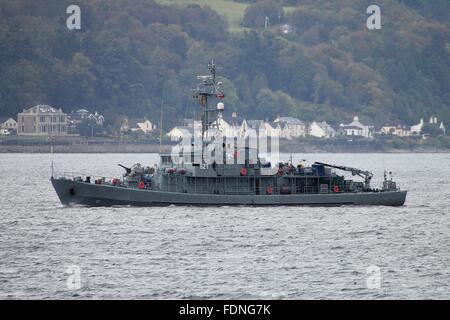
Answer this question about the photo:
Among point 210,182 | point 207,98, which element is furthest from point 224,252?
point 207,98

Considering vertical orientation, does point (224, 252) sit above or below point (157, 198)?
below

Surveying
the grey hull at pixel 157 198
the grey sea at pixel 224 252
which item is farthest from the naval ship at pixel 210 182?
the grey sea at pixel 224 252

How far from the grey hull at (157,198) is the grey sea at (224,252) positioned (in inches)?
24.9

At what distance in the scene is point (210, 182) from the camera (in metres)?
85.4

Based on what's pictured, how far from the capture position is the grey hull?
278ft

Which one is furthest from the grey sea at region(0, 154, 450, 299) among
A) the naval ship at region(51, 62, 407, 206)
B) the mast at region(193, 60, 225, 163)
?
the mast at region(193, 60, 225, 163)

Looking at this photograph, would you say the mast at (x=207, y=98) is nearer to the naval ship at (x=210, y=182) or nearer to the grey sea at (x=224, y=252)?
the naval ship at (x=210, y=182)

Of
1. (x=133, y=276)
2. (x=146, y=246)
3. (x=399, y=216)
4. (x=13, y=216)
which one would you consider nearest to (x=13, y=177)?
(x=13, y=216)

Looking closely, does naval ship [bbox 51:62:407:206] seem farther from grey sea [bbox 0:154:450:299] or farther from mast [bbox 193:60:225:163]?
grey sea [bbox 0:154:450:299]

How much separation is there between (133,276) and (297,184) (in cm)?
3036

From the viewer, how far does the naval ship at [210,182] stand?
84812 millimetres

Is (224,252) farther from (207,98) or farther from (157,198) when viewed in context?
(207,98)

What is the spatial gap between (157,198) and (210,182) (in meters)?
3.84
